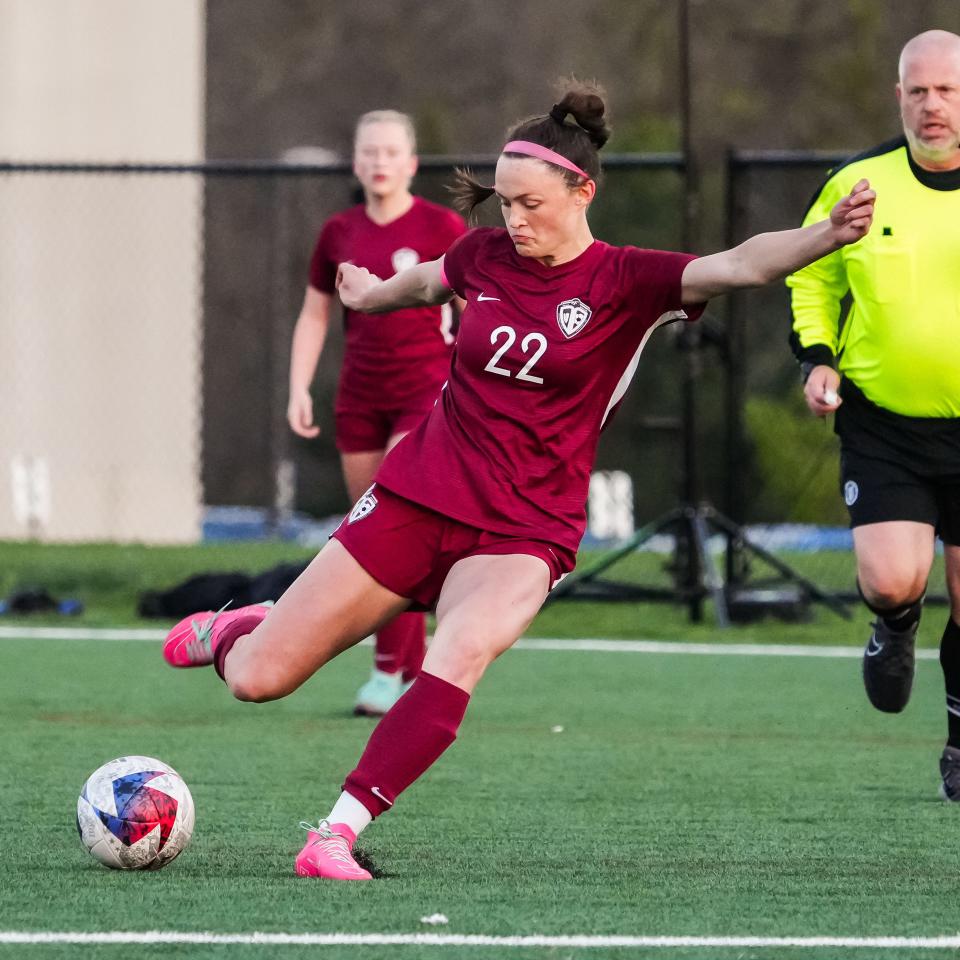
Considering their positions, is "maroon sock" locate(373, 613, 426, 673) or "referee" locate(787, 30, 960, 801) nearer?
"referee" locate(787, 30, 960, 801)

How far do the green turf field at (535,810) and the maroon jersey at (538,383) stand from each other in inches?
34.8

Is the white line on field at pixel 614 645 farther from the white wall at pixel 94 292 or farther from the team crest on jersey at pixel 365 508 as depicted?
the white wall at pixel 94 292

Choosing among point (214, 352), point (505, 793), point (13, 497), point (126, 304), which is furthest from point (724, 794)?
point (214, 352)

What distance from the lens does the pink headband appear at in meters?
4.64

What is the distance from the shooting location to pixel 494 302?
472cm

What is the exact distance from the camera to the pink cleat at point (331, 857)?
14.6 feet

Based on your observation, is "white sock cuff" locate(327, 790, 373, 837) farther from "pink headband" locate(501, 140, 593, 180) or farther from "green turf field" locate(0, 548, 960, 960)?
"pink headband" locate(501, 140, 593, 180)

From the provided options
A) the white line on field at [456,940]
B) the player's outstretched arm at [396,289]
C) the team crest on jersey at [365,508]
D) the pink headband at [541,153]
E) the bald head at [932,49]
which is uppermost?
the bald head at [932,49]

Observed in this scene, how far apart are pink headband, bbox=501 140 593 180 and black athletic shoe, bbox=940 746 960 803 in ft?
7.41

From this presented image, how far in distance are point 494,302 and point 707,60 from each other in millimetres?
27631

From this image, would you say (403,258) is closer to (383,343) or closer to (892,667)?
(383,343)

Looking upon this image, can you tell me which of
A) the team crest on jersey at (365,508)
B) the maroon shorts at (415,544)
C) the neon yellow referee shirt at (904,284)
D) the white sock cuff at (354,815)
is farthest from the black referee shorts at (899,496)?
the white sock cuff at (354,815)

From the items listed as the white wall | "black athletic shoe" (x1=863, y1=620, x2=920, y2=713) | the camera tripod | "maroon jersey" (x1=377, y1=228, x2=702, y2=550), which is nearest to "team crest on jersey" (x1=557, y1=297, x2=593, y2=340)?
"maroon jersey" (x1=377, y1=228, x2=702, y2=550)

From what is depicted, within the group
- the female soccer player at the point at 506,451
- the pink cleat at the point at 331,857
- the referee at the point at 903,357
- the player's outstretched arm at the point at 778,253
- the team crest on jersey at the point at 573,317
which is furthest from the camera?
the referee at the point at 903,357
